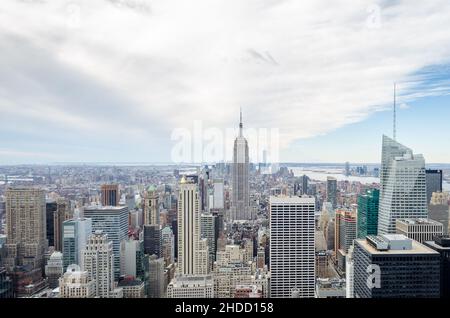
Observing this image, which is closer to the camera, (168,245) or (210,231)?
(168,245)

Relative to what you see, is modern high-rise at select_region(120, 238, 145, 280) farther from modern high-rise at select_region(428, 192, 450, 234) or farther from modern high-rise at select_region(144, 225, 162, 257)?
modern high-rise at select_region(428, 192, 450, 234)

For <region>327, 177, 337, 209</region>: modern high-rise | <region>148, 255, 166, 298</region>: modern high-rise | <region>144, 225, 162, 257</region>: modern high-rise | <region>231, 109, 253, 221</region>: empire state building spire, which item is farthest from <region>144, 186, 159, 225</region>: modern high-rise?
<region>327, 177, 337, 209</region>: modern high-rise

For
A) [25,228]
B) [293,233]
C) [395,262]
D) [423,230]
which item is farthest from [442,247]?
[25,228]

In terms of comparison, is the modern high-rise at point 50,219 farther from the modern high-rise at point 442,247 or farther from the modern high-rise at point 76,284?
Result: the modern high-rise at point 442,247

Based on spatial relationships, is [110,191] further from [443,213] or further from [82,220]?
[443,213]

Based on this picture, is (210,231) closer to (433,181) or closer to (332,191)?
(332,191)


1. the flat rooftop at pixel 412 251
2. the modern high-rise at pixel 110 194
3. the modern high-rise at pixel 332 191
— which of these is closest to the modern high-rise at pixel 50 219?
the modern high-rise at pixel 110 194
